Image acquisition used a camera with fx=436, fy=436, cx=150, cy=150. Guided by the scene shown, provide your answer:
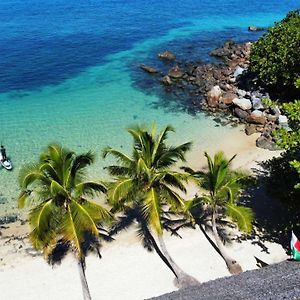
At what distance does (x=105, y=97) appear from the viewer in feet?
151

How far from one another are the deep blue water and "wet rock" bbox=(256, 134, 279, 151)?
79.2 feet

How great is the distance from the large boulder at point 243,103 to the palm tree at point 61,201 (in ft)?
75.8

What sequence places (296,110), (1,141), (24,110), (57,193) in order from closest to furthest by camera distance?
(57,193), (296,110), (1,141), (24,110)

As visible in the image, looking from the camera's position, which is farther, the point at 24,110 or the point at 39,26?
the point at 39,26

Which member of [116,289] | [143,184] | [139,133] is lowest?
[116,289]

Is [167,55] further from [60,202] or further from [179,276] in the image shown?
[60,202]

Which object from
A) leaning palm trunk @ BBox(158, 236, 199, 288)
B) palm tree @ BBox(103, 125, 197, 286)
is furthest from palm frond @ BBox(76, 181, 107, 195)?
leaning palm trunk @ BBox(158, 236, 199, 288)

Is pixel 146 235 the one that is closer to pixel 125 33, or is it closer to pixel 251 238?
pixel 251 238

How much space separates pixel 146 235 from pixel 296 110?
1101cm

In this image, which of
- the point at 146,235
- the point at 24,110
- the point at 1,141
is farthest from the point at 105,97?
the point at 146,235

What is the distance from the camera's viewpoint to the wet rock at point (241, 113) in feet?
131

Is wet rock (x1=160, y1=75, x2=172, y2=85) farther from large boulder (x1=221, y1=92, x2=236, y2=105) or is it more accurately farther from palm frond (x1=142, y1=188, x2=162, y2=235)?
palm frond (x1=142, y1=188, x2=162, y2=235)

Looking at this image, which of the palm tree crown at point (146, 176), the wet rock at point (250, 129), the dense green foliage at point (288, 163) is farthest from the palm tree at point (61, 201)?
the wet rock at point (250, 129)

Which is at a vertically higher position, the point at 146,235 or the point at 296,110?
the point at 296,110
